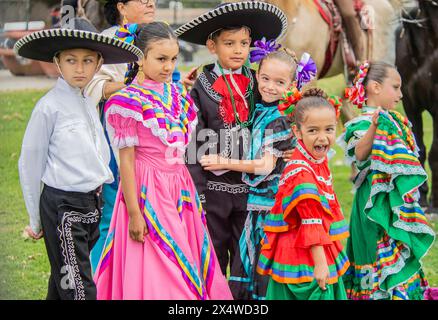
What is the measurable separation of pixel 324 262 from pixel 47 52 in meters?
1.73

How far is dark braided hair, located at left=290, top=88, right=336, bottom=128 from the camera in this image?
4133 mm

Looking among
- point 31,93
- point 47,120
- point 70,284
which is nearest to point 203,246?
point 70,284

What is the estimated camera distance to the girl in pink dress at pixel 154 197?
13.3 ft

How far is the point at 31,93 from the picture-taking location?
44.1ft

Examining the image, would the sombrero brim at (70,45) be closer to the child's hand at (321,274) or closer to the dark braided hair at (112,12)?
the dark braided hair at (112,12)

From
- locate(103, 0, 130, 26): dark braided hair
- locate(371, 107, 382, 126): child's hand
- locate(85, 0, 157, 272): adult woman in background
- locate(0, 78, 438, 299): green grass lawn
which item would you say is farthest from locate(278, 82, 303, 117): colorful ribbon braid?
locate(0, 78, 438, 299): green grass lawn

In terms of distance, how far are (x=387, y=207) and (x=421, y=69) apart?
3.41m

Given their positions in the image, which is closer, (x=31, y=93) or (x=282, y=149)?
(x=282, y=149)

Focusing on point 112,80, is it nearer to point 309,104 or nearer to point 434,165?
point 309,104

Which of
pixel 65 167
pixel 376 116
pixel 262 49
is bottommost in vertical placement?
pixel 65 167

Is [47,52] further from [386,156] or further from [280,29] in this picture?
[386,156]

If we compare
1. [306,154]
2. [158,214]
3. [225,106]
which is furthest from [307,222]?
[225,106]

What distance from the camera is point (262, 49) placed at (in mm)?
4539

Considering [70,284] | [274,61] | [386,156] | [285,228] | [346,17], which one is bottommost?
[70,284]
